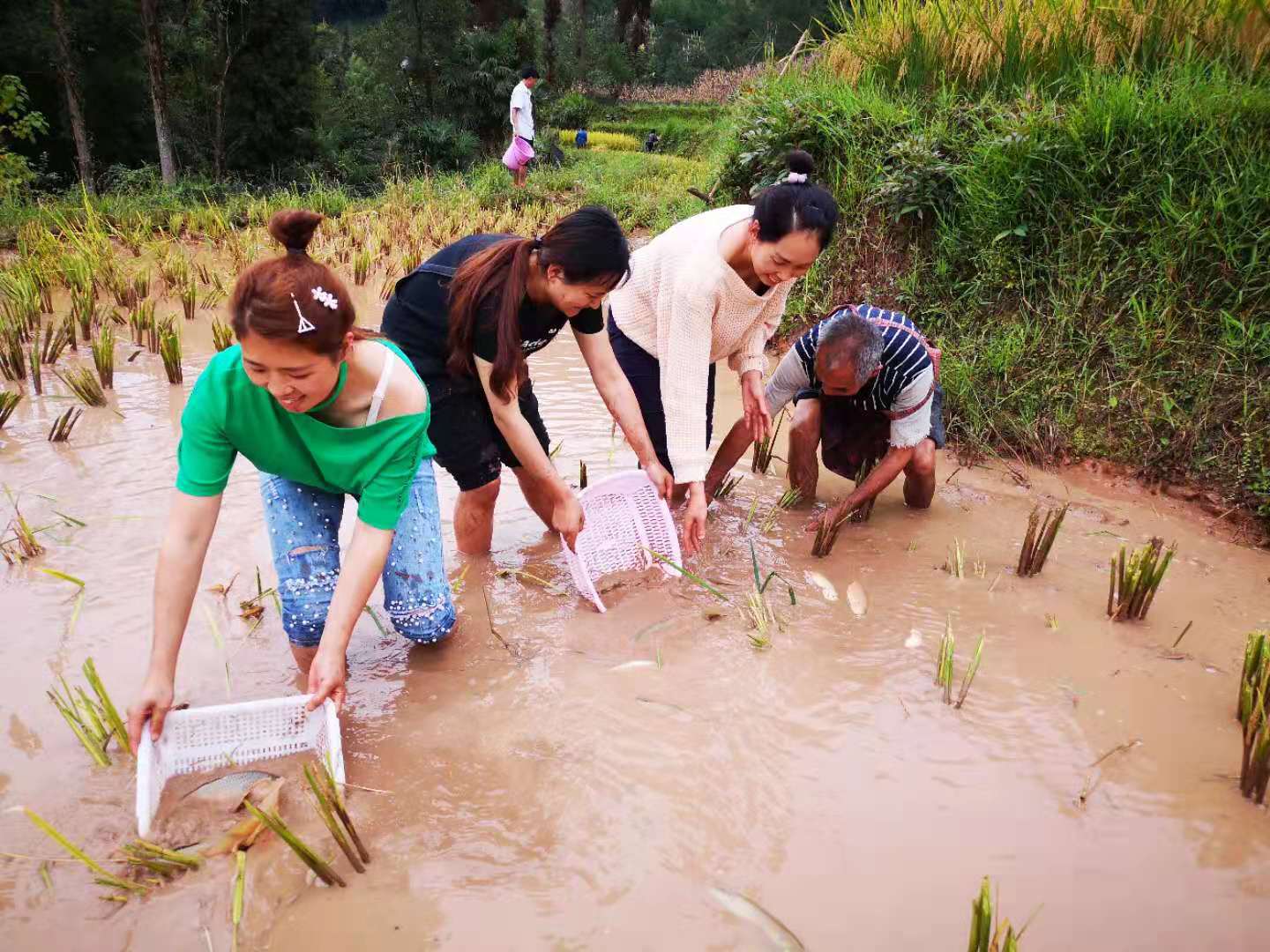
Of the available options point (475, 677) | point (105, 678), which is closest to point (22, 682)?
point (105, 678)

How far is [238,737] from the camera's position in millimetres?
2133

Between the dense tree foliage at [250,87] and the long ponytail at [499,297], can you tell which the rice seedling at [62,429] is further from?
the dense tree foliage at [250,87]

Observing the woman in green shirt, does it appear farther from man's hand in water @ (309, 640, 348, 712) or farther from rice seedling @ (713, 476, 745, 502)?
rice seedling @ (713, 476, 745, 502)

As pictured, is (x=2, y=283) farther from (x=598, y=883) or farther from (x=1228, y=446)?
(x=1228, y=446)

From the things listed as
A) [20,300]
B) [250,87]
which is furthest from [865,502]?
[250,87]

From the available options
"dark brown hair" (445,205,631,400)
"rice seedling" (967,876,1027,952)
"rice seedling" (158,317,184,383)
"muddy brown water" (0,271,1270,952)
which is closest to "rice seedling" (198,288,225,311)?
"rice seedling" (158,317,184,383)

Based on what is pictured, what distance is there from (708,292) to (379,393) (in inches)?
49.5

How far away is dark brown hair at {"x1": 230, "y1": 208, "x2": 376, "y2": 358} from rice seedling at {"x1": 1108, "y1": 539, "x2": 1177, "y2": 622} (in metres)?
2.48

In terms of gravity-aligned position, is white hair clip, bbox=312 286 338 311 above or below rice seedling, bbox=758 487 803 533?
above

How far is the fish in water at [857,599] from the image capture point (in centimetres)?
313

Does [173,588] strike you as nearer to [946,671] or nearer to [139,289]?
[946,671]

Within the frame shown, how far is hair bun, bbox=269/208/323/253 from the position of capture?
184 centimetres

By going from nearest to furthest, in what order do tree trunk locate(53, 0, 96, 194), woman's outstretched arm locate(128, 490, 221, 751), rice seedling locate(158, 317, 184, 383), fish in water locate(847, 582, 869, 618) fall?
woman's outstretched arm locate(128, 490, 221, 751) → fish in water locate(847, 582, 869, 618) → rice seedling locate(158, 317, 184, 383) → tree trunk locate(53, 0, 96, 194)

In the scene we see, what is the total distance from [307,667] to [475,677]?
1.58ft
